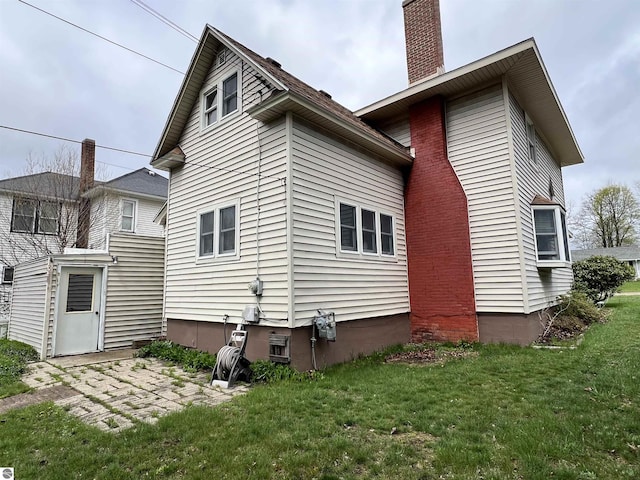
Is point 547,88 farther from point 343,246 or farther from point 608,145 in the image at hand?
point 608,145

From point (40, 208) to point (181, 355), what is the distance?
46.6ft

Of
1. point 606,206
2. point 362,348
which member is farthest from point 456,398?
point 606,206

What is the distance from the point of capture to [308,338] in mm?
6570

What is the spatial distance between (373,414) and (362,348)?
10.8ft

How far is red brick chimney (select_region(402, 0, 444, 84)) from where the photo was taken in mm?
10359

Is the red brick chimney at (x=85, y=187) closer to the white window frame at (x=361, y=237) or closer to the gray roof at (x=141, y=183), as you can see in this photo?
the gray roof at (x=141, y=183)

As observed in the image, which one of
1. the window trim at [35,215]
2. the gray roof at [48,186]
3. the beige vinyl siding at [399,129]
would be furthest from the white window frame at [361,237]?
the window trim at [35,215]

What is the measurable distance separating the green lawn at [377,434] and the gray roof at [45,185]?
1531 centimetres

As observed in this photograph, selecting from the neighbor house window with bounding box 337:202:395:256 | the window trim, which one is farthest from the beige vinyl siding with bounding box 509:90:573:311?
the window trim

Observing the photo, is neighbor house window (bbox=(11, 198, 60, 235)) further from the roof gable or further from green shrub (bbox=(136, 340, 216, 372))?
green shrub (bbox=(136, 340, 216, 372))

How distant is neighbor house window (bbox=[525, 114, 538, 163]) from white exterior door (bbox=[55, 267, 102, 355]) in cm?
1247

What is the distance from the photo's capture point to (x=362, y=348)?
7.75m

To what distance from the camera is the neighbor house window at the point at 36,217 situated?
55.8 feet

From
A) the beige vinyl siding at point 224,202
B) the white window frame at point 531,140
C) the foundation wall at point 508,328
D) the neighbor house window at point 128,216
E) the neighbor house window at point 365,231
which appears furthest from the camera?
the neighbor house window at point 128,216
